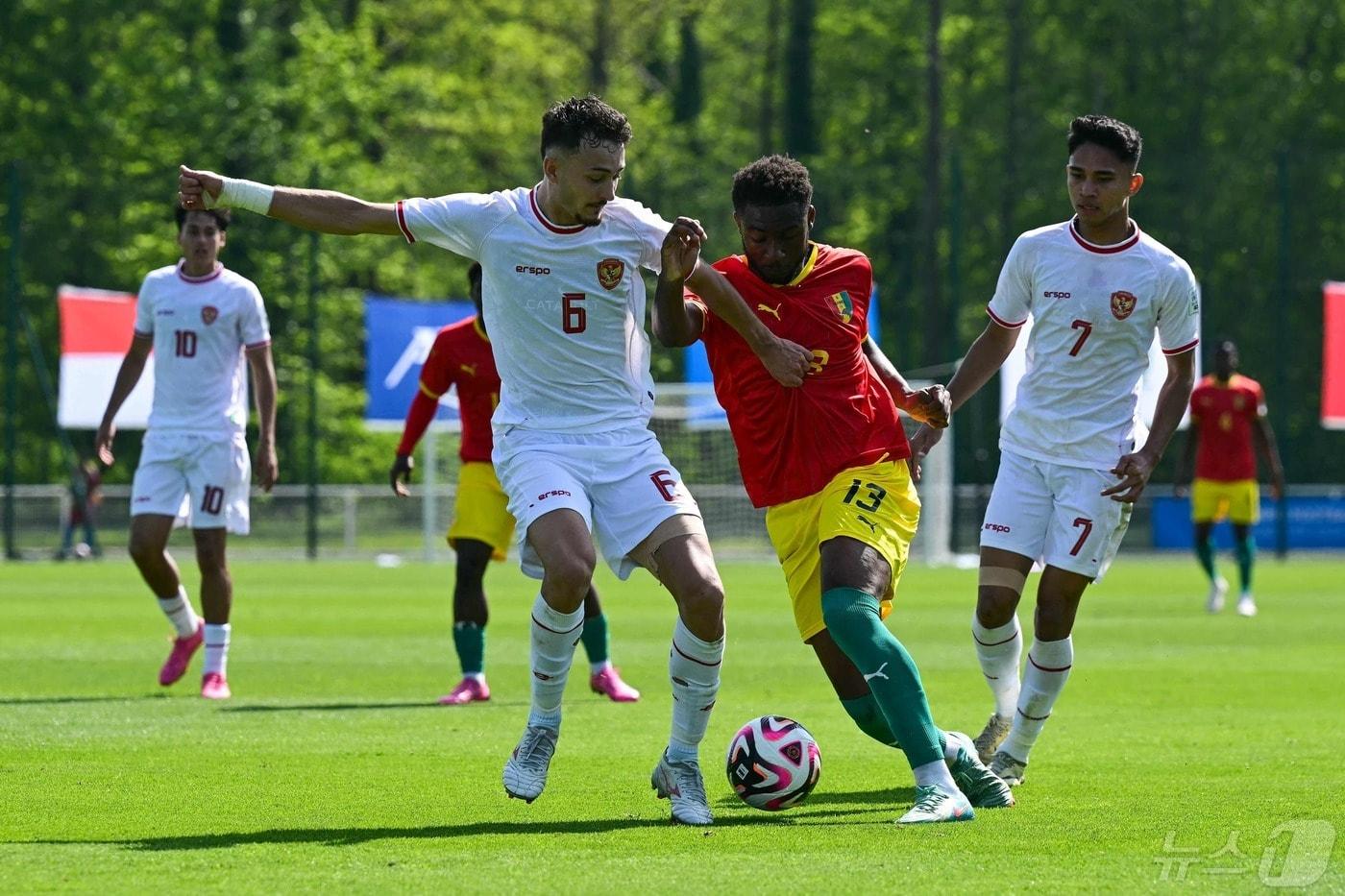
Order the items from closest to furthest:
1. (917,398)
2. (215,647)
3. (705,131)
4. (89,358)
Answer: (917,398) < (215,647) < (89,358) < (705,131)

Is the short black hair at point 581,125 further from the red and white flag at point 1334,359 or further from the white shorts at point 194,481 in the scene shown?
the red and white flag at point 1334,359

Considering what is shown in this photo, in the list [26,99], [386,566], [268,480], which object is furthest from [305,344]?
[268,480]

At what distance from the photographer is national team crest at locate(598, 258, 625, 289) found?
7.14 metres

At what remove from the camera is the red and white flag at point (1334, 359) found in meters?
26.7

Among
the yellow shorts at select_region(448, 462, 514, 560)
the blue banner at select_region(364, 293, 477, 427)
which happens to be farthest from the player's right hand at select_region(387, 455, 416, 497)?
the blue banner at select_region(364, 293, 477, 427)

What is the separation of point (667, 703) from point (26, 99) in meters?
35.1

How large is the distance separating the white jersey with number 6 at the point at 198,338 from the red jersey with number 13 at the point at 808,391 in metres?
4.59

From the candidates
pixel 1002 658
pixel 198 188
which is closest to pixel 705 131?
pixel 1002 658

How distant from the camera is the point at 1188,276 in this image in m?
7.78

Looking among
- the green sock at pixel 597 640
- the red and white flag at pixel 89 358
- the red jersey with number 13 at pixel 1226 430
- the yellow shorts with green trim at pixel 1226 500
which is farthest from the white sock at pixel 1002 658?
the red and white flag at pixel 89 358

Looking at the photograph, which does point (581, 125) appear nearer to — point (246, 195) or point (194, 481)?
point (246, 195)

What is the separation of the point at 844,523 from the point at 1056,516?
1.11 m

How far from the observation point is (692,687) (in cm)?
715

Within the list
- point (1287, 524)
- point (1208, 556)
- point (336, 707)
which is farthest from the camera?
point (1287, 524)
